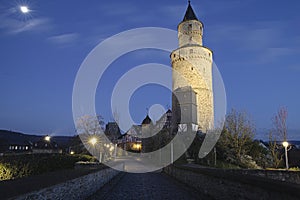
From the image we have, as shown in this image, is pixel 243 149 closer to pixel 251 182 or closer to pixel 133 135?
pixel 251 182

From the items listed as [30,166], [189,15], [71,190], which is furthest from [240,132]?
[189,15]

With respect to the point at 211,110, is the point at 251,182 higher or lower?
lower

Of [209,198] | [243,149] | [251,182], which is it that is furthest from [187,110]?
[251,182]

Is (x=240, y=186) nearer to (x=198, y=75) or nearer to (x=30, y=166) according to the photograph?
(x=30, y=166)

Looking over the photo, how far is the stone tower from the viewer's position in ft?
157

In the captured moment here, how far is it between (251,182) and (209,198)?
331cm

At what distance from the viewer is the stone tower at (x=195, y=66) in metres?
47.8

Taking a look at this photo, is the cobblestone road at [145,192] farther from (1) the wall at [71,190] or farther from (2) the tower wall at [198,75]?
(2) the tower wall at [198,75]

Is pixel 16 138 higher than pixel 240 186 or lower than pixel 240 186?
higher

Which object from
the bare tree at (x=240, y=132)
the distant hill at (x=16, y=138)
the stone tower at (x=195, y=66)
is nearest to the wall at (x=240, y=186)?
the bare tree at (x=240, y=132)

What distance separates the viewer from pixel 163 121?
188ft

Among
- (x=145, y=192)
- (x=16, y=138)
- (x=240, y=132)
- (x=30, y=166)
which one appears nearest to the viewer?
(x=145, y=192)

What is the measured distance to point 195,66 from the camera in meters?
49.7

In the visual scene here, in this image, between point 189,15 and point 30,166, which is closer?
point 30,166
